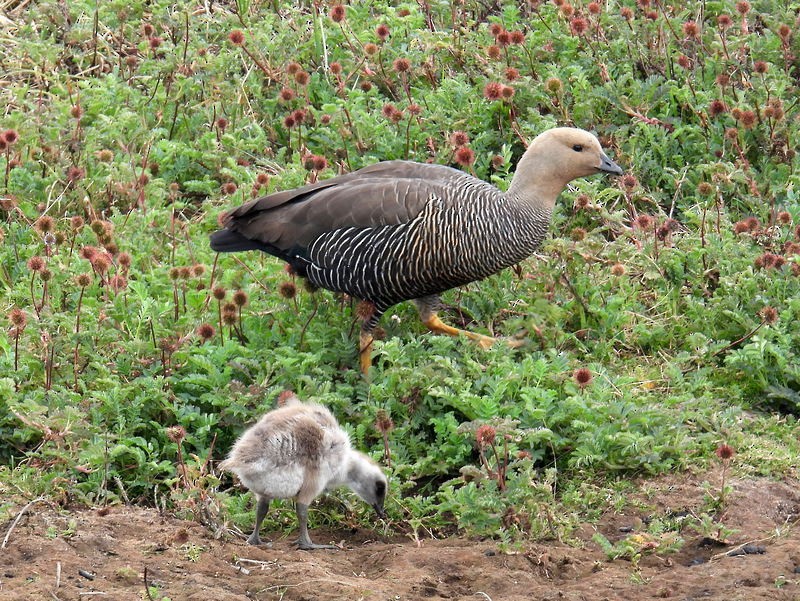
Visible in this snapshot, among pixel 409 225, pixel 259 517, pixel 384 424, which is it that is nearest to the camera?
pixel 259 517

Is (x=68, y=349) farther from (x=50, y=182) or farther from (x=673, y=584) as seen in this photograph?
(x=673, y=584)

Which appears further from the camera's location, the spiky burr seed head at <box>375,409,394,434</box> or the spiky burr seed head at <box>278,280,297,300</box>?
the spiky burr seed head at <box>278,280,297,300</box>

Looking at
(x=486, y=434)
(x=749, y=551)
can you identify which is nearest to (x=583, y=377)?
(x=486, y=434)

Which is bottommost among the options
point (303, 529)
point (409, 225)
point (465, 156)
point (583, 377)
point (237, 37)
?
point (303, 529)

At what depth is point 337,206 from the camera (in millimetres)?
7488

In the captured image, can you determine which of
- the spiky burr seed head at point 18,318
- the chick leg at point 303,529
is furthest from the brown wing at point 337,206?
the chick leg at point 303,529

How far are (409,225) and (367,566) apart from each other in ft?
8.34

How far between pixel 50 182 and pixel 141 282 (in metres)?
1.73

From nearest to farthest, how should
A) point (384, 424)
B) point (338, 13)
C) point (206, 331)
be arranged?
point (384, 424), point (206, 331), point (338, 13)

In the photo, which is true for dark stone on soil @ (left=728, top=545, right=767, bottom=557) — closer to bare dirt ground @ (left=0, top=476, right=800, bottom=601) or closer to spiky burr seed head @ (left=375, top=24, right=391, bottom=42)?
bare dirt ground @ (left=0, top=476, right=800, bottom=601)

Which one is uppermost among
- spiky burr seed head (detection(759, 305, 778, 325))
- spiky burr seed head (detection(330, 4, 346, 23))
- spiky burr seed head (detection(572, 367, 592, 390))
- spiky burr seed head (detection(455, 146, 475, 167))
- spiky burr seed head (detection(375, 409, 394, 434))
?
spiky burr seed head (detection(330, 4, 346, 23))

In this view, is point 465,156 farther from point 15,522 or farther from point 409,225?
point 15,522

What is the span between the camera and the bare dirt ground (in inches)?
190

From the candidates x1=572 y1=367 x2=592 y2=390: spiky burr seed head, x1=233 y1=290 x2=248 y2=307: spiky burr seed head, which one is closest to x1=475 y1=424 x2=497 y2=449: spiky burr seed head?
x1=572 y1=367 x2=592 y2=390: spiky burr seed head
